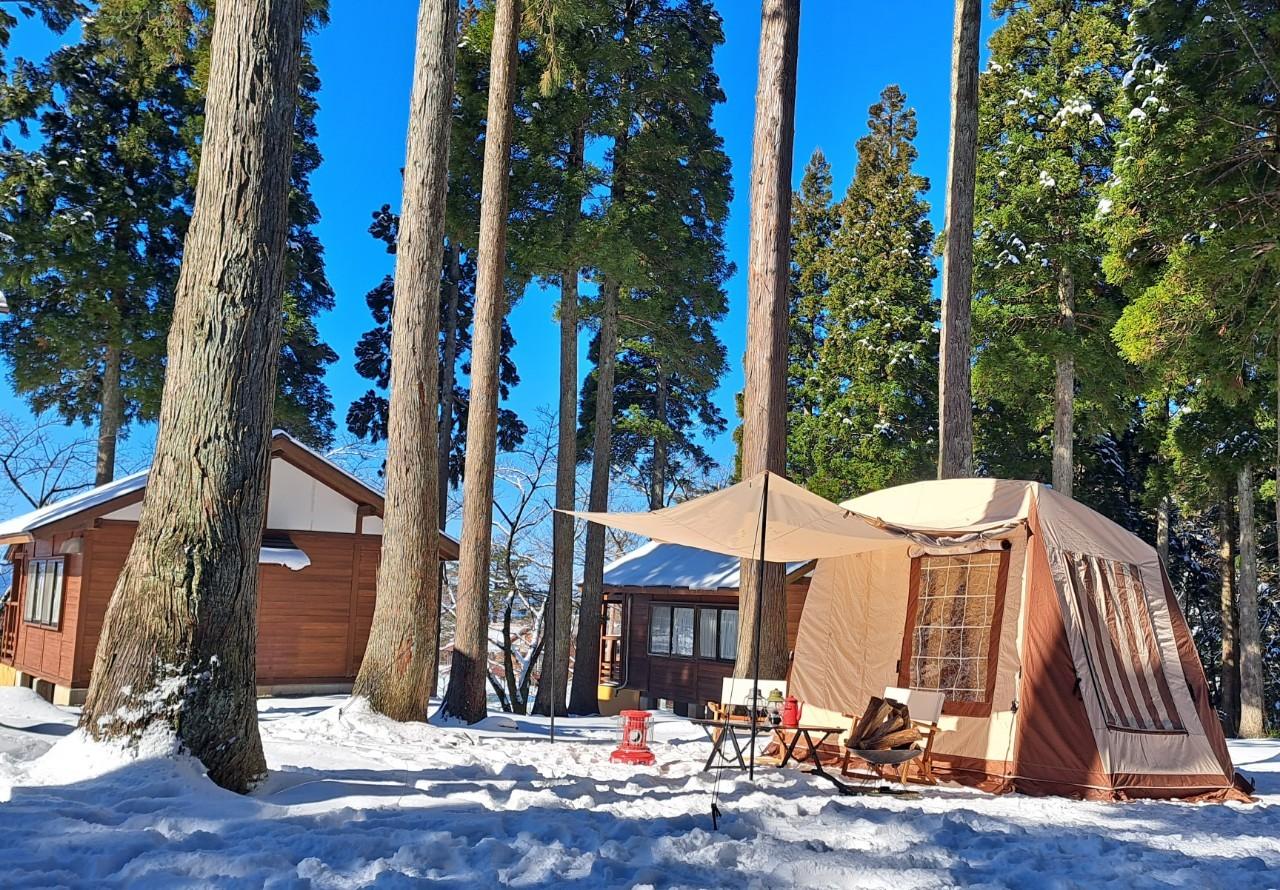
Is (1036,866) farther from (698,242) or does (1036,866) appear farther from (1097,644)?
(698,242)

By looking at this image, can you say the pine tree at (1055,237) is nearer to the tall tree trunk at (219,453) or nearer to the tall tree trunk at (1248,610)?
the tall tree trunk at (1248,610)

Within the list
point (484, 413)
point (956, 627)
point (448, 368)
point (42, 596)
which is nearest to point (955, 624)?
point (956, 627)

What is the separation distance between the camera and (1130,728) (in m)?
7.49

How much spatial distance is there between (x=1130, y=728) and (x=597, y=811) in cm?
437

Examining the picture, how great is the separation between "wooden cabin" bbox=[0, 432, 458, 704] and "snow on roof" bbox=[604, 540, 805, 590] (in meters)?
5.41

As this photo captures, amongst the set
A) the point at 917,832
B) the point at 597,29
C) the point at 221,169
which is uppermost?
the point at 597,29

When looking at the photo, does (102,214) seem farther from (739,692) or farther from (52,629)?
(739,692)

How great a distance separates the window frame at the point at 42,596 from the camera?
46.7 feet

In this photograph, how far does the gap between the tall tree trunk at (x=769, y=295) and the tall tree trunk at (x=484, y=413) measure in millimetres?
3075

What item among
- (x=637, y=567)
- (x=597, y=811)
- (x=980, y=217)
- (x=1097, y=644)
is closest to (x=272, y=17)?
(x=597, y=811)

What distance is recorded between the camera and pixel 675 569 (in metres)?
20.1

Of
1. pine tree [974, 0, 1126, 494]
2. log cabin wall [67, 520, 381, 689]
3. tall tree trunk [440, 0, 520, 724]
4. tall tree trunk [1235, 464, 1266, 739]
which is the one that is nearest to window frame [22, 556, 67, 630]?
log cabin wall [67, 520, 381, 689]

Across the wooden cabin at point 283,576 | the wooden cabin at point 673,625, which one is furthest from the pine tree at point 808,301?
the wooden cabin at point 283,576

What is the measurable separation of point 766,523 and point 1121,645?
307cm
